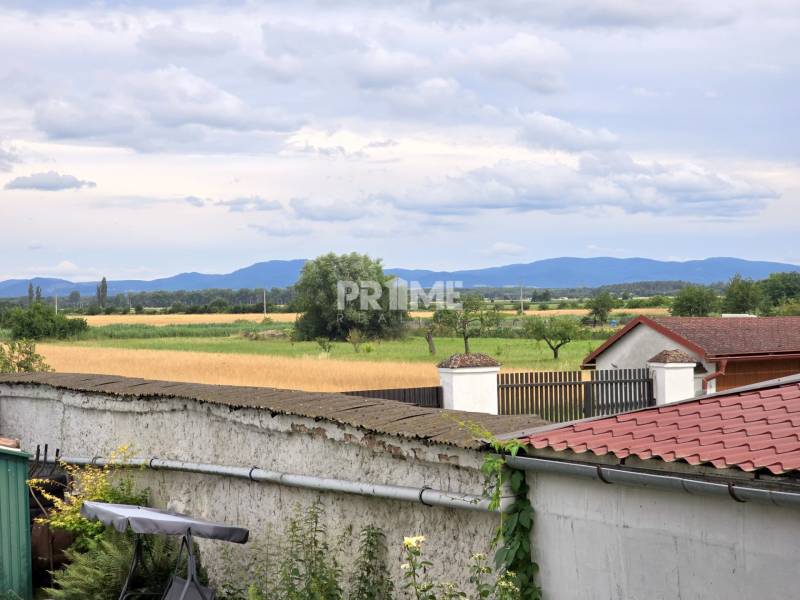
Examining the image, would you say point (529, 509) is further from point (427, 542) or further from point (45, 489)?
point (45, 489)

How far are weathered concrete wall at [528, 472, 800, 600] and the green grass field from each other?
115ft

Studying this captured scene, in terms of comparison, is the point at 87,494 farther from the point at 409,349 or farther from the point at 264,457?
the point at 409,349

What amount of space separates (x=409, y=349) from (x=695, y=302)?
19370 millimetres

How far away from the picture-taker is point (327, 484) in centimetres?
852

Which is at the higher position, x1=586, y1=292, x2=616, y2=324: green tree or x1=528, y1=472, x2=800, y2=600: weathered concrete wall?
x1=586, y1=292, x2=616, y2=324: green tree

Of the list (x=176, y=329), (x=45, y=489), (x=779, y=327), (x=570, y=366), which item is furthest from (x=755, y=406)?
(x=176, y=329)

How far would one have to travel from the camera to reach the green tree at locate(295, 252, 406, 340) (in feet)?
273

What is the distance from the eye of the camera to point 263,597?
881 centimetres

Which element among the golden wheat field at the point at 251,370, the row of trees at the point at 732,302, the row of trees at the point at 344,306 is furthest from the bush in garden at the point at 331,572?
the row of trees at the point at 344,306

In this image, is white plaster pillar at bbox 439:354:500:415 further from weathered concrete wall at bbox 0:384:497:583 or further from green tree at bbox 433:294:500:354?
green tree at bbox 433:294:500:354

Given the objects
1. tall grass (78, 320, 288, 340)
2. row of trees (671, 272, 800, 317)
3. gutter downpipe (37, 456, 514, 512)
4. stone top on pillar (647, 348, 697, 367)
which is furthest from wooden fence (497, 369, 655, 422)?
tall grass (78, 320, 288, 340)

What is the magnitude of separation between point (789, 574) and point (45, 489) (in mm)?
8973

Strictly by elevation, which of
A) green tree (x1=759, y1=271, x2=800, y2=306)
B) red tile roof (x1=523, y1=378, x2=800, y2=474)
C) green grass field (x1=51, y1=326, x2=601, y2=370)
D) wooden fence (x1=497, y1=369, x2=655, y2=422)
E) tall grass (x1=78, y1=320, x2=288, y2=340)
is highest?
green tree (x1=759, y1=271, x2=800, y2=306)

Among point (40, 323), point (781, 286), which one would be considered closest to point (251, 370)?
point (40, 323)
